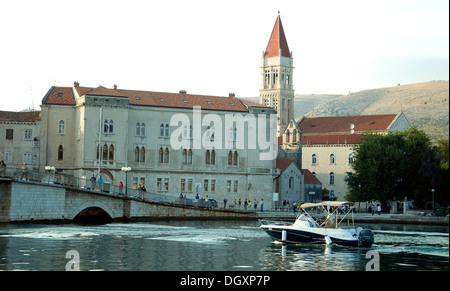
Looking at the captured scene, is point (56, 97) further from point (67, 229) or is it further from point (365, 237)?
point (365, 237)

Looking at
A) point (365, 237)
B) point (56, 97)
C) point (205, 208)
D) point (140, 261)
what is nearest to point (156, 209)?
point (205, 208)

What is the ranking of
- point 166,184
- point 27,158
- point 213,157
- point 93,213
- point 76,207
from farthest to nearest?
point 213,157
point 166,184
point 27,158
point 93,213
point 76,207

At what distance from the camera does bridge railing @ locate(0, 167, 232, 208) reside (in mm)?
62625

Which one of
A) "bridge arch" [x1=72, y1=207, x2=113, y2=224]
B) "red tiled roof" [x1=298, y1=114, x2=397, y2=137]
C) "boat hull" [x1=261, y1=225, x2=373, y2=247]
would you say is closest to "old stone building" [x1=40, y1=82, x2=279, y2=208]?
"bridge arch" [x1=72, y1=207, x2=113, y2=224]

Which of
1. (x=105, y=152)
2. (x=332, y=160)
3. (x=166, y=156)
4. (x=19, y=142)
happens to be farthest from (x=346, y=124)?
(x=19, y=142)

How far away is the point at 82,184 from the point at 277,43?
92.7 m

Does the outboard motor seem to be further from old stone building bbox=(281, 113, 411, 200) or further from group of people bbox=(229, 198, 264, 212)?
old stone building bbox=(281, 113, 411, 200)

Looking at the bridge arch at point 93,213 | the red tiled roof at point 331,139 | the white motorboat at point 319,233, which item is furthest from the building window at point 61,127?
the red tiled roof at point 331,139

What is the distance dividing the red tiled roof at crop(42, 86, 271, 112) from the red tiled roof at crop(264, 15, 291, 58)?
65.1m

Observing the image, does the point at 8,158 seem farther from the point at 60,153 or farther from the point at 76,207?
the point at 76,207

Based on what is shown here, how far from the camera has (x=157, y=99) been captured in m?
93.1

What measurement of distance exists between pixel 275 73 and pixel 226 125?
70941 mm

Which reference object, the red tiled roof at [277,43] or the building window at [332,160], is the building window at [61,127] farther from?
the red tiled roof at [277,43]

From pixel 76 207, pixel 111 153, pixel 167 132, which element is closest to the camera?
pixel 76 207
